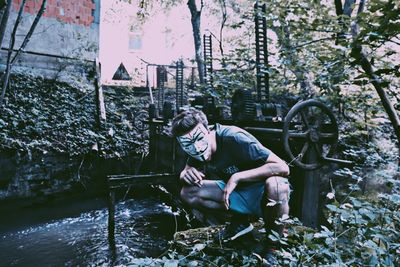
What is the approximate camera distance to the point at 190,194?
286cm

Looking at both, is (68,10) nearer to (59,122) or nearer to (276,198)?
(59,122)

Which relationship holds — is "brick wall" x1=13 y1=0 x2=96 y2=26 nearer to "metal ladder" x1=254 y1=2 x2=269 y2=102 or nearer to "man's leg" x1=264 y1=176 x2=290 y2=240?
"metal ladder" x1=254 y1=2 x2=269 y2=102

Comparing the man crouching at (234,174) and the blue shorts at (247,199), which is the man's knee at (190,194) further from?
the blue shorts at (247,199)

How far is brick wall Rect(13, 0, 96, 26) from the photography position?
11023 mm

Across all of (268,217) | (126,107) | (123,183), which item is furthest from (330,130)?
(126,107)

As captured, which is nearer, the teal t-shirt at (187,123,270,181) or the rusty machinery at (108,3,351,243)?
the teal t-shirt at (187,123,270,181)

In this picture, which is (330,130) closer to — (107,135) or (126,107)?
(107,135)

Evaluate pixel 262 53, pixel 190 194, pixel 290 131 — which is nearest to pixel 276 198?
pixel 190 194

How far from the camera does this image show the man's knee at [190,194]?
2.84 metres

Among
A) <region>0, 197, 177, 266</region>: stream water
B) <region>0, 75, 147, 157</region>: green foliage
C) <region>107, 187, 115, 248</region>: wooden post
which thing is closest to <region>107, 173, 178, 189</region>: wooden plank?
<region>107, 187, 115, 248</region>: wooden post

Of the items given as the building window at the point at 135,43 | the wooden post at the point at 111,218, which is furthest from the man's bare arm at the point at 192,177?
the building window at the point at 135,43

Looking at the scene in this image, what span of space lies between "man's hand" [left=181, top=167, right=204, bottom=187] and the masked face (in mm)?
146

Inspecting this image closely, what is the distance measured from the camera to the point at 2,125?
780 cm

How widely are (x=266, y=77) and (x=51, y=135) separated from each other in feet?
20.1
